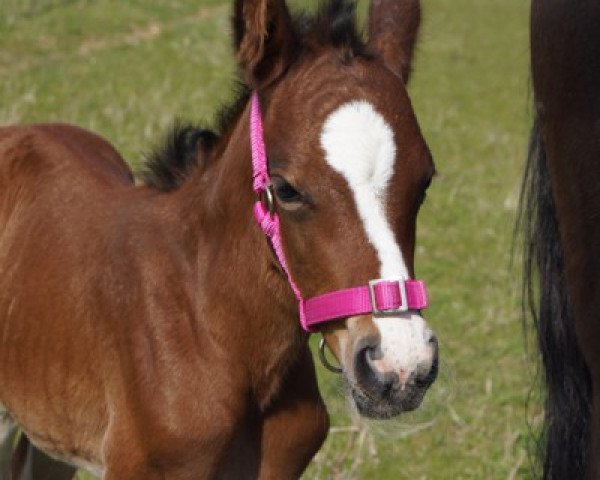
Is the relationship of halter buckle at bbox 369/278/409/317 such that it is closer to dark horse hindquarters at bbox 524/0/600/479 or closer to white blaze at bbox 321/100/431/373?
white blaze at bbox 321/100/431/373

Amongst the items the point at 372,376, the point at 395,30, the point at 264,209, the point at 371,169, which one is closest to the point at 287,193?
the point at 264,209

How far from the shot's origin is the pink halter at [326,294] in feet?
10.8

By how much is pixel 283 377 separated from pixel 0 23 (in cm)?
1227

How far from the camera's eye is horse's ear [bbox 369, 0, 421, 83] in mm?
3834

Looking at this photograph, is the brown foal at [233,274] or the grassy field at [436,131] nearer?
the brown foal at [233,274]

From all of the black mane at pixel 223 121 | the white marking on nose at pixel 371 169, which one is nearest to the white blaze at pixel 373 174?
the white marking on nose at pixel 371 169

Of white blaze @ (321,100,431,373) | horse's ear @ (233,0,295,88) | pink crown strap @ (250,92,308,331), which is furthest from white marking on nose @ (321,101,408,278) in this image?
horse's ear @ (233,0,295,88)

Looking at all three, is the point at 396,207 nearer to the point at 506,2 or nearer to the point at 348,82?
the point at 348,82

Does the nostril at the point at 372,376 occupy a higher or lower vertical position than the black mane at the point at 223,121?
lower

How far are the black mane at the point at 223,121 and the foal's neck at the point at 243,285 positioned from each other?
0.11 metres

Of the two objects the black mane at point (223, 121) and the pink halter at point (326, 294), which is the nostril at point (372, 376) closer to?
the pink halter at point (326, 294)

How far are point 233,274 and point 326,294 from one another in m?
0.52

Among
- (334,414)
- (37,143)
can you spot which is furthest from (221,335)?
(334,414)

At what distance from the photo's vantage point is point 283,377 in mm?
3971
